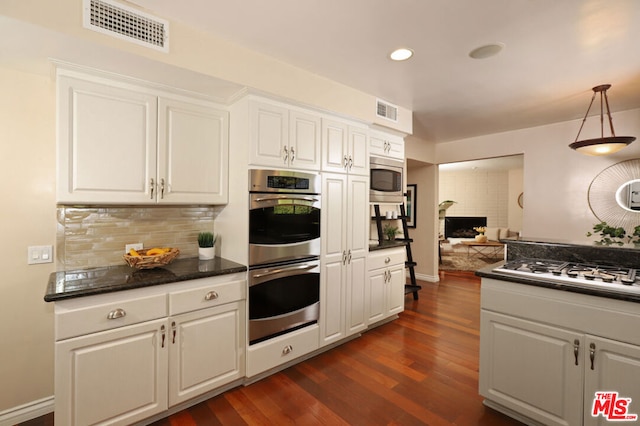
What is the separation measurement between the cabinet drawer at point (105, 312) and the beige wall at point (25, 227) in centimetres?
64

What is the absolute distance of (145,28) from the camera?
1750 mm

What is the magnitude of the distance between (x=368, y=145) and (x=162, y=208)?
206 centimetres

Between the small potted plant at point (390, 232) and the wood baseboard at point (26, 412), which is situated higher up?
the small potted plant at point (390, 232)

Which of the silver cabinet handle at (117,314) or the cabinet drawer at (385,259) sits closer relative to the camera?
the silver cabinet handle at (117,314)

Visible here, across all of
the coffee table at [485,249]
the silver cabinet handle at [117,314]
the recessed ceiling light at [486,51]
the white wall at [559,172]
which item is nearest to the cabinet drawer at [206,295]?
the silver cabinet handle at [117,314]

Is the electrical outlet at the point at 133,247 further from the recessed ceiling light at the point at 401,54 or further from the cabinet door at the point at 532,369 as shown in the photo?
the cabinet door at the point at 532,369

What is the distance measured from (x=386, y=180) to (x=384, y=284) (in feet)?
3.95

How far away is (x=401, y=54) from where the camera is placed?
2.26 meters

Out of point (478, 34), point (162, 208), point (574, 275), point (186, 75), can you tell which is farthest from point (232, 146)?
point (574, 275)

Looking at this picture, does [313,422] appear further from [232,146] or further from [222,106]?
[222,106]

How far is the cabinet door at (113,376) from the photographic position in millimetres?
1585

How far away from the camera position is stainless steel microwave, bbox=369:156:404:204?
130 inches

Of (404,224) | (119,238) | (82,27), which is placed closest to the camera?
(82,27)

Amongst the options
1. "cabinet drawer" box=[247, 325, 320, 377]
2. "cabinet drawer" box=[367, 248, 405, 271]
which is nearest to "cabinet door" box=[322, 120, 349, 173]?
"cabinet drawer" box=[367, 248, 405, 271]
